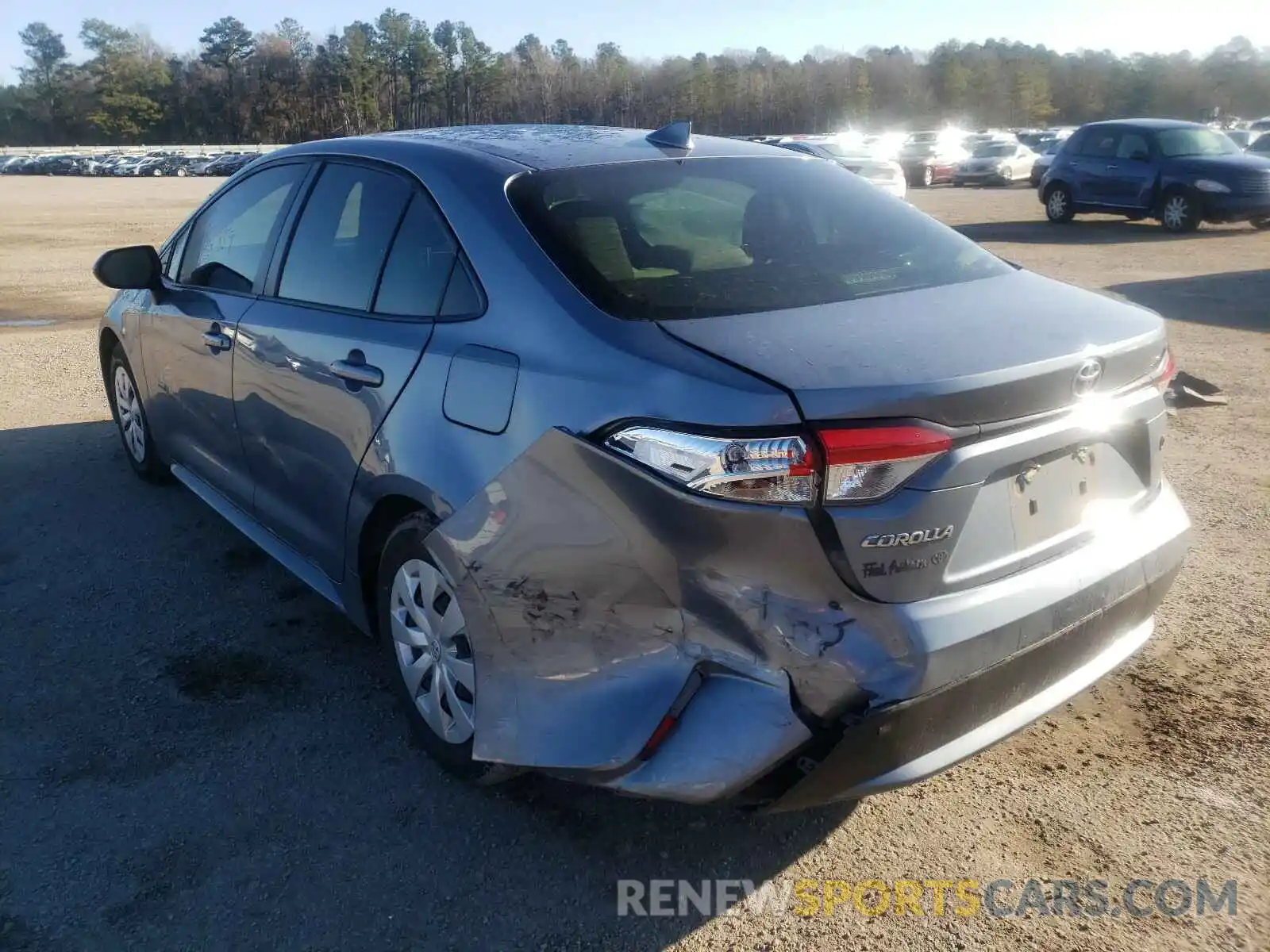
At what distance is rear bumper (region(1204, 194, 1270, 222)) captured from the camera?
1619 centimetres

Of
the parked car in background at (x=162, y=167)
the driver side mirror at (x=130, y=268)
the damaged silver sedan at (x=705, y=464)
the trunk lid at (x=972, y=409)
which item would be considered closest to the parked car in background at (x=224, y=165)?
the parked car in background at (x=162, y=167)

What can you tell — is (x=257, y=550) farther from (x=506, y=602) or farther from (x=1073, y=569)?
(x=1073, y=569)

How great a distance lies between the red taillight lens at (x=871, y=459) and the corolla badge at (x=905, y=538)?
0.26 feet

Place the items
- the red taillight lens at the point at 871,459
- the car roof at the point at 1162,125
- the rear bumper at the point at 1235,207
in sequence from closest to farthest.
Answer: the red taillight lens at the point at 871,459 < the rear bumper at the point at 1235,207 < the car roof at the point at 1162,125

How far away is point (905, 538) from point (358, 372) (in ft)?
5.58

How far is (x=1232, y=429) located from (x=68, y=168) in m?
76.9

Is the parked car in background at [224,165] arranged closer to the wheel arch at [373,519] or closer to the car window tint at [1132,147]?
the car window tint at [1132,147]

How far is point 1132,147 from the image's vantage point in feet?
56.3

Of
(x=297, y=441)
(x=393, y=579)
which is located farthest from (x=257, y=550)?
(x=393, y=579)

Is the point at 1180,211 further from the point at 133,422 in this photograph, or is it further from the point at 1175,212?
the point at 133,422

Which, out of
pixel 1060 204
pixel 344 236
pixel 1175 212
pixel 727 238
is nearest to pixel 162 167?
pixel 1060 204

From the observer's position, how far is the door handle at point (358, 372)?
299 centimetres

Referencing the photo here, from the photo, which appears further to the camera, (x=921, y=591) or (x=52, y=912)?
(x=52, y=912)

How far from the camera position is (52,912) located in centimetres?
253
